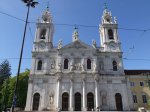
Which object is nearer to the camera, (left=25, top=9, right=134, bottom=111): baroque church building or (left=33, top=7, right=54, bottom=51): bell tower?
(left=25, top=9, right=134, bottom=111): baroque church building

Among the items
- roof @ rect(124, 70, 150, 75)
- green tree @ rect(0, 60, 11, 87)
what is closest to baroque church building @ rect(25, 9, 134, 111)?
roof @ rect(124, 70, 150, 75)

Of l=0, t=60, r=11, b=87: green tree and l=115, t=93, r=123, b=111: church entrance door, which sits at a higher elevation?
l=0, t=60, r=11, b=87: green tree

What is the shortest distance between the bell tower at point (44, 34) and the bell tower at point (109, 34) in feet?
38.1

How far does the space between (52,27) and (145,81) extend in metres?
23.4

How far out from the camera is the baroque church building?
3712 centimetres

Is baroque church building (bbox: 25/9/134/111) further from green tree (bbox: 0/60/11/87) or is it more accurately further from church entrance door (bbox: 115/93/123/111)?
green tree (bbox: 0/60/11/87)

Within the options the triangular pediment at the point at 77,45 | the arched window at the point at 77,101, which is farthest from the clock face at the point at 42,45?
the arched window at the point at 77,101

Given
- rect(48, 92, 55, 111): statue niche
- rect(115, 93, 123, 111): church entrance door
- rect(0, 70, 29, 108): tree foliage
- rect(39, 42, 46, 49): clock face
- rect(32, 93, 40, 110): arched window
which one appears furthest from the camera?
rect(0, 70, 29, 108): tree foliage

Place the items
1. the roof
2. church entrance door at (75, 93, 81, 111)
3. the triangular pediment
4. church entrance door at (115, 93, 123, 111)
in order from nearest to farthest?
1. church entrance door at (75, 93, 81, 111)
2. church entrance door at (115, 93, 123, 111)
3. the triangular pediment
4. the roof

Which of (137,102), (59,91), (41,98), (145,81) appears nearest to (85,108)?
(59,91)

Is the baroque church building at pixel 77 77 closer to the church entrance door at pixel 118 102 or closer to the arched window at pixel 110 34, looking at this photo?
the church entrance door at pixel 118 102

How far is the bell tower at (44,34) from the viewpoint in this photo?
42306 millimetres

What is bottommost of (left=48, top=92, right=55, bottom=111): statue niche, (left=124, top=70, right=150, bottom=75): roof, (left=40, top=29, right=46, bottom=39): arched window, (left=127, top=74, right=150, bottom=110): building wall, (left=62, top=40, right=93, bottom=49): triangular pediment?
(left=48, top=92, right=55, bottom=111): statue niche

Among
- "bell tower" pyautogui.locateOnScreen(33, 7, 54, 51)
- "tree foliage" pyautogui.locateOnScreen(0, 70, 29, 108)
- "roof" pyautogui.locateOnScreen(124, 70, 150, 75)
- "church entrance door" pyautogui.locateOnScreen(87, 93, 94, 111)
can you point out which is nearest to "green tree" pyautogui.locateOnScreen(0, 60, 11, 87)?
"tree foliage" pyautogui.locateOnScreen(0, 70, 29, 108)
